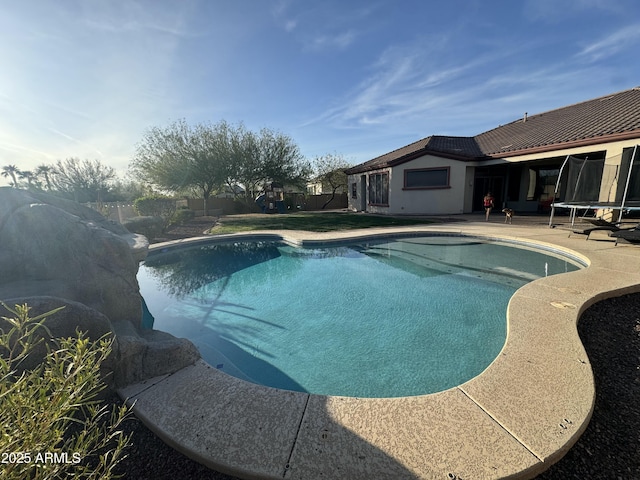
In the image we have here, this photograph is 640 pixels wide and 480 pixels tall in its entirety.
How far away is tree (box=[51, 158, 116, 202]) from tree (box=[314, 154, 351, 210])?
25.1 meters

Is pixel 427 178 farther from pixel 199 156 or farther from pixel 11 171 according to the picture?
pixel 11 171

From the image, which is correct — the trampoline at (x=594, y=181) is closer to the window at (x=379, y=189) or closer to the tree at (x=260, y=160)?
the window at (x=379, y=189)

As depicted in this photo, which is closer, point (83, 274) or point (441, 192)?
point (83, 274)

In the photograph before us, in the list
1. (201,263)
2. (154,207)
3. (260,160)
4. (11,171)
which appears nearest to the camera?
(201,263)

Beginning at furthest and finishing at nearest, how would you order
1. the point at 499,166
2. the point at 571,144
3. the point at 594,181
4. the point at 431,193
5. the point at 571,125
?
the point at 499,166
the point at 431,193
the point at 571,125
the point at 571,144
the point at 594,181

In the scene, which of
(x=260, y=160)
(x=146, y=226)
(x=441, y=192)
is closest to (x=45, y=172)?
(x=260, y=160)

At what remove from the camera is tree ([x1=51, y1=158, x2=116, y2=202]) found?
30531 mm

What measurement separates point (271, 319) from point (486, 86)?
16.1m

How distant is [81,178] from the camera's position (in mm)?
31453

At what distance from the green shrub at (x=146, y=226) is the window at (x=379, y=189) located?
43.5 feet

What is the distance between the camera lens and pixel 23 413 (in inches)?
39.9

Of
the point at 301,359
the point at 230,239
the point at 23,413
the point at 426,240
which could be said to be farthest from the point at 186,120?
the point at 23,413

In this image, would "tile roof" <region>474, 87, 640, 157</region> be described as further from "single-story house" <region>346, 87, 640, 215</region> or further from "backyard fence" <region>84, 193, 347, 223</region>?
"backyard fence" <region>84, 193, 347, 223</region>

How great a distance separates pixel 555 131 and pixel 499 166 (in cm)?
317
